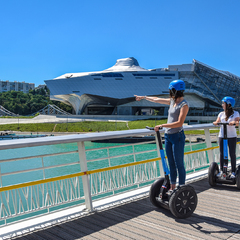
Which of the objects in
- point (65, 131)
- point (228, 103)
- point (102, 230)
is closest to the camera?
point (102, 230)

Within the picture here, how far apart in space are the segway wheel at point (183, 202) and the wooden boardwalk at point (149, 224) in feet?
0.32

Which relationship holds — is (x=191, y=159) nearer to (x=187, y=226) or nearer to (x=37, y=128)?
(x=187, y=226)

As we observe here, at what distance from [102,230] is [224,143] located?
2.55 meters

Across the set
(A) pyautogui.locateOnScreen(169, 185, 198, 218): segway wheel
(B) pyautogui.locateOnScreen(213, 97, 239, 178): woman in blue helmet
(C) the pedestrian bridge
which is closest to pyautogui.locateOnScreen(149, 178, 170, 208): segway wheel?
(C) the pedestrian bridge

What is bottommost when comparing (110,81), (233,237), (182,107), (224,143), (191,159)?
(233,237)

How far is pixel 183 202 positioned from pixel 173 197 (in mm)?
181

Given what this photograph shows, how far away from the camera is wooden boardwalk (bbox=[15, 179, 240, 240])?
2684 millimetres

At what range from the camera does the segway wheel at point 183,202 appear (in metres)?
2.97

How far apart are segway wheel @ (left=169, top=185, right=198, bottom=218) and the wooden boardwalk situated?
0.10 m

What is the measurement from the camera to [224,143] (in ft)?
14.0

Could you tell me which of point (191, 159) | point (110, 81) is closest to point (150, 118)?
point (110, 81)

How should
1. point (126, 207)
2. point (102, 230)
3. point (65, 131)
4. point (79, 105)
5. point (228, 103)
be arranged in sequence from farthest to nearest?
1. point (79, 105)
2. point (65, 131)
3. point (228, 103)
4. point (126, 207)
5. point (102, 230)

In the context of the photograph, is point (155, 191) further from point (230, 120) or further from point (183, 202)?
point (230, 120)

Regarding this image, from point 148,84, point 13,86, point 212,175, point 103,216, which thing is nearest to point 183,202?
point 103,216
